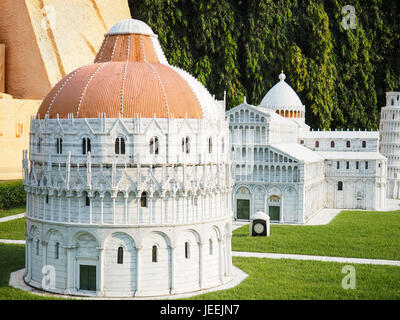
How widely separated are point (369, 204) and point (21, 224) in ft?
145

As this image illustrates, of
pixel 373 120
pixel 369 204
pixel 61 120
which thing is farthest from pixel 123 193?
pixel 373 120

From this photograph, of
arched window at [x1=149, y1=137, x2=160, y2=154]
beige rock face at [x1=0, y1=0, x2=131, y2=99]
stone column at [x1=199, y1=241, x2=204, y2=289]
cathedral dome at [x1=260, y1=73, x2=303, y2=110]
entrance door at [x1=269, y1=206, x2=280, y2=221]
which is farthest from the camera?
cathedral dome at [x1=260, y1=73, x2=303, y2=110]

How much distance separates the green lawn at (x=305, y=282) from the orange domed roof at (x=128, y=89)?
38.4 ft

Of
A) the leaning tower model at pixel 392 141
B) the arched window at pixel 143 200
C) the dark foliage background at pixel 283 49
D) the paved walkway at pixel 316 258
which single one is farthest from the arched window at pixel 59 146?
the leaning tower model at pixel 392 141

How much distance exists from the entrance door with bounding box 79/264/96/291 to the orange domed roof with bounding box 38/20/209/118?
9359mm

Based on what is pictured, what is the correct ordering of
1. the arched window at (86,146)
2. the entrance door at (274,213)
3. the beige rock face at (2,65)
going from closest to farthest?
the arched window at (86,146) < the entrance door at (274,213) < the beige rock face at (2,65)

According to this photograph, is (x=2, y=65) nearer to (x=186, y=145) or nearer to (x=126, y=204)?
(x=186, y=145)

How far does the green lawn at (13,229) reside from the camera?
5781cm

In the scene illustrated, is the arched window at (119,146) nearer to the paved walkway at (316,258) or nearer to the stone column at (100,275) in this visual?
the stone column at (100,275)

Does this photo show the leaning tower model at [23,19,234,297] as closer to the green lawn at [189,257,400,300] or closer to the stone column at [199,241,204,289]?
the stone column at [199,241,204,289]

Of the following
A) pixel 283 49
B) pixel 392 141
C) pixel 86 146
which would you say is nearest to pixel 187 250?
pixel 86 146

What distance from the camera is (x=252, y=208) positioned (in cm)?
7088

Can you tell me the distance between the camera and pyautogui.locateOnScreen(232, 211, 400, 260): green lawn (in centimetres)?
5222

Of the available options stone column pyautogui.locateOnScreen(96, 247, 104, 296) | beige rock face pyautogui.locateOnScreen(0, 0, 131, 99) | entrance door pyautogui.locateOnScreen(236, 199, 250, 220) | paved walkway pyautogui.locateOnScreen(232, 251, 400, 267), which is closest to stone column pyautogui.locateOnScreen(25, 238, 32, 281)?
stone column pyautogui.locateOnScreen(96, 247, 104, 296)
